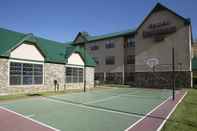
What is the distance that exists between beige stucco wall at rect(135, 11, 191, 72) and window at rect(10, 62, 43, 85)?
74.7 feet

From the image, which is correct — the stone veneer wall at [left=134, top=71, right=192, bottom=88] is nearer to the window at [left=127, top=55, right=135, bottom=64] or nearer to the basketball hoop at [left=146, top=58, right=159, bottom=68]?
the basketball hoop at [left=146, top=58, right=159, bottom=68]

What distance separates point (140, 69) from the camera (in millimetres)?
36531

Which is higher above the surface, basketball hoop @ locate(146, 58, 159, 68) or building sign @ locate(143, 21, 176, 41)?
building sign @ locate(143, 21, 176, 41)

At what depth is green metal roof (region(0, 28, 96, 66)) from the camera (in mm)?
17969

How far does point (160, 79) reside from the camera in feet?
111

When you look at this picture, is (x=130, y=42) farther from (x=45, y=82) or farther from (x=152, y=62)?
(x=45, y=82)

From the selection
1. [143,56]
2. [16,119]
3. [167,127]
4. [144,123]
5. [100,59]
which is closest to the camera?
[167,127]

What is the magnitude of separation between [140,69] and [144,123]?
29.6 m

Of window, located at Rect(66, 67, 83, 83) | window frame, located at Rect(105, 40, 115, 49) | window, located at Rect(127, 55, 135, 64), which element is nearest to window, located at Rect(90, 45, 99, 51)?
window frame, located at Rect(105, 40, 115, 49)

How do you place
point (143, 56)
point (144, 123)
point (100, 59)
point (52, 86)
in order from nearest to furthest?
point (144, 123)
point (52, 86)
point (143, 56)
point (100, 59)

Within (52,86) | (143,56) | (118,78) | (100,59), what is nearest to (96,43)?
(100,59)

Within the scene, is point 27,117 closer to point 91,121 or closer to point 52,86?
point 91,121

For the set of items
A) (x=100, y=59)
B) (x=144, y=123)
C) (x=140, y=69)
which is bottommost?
(x=144, y=123)

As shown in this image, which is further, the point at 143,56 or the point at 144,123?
the point at 143,56
